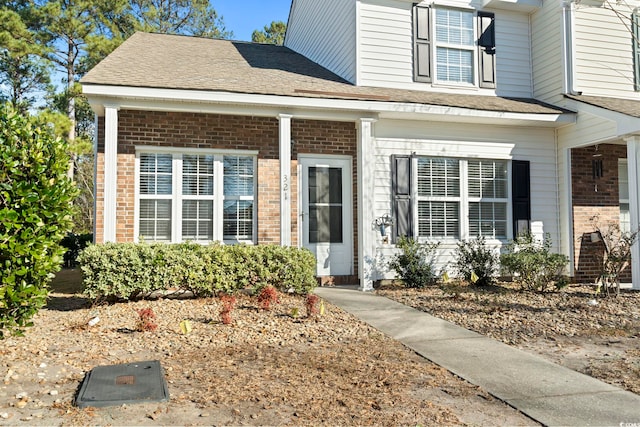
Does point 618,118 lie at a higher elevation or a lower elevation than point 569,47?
lower

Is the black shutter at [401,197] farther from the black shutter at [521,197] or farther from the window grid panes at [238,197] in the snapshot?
the window grid panes at [238,197]

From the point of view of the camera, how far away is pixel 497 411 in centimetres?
322

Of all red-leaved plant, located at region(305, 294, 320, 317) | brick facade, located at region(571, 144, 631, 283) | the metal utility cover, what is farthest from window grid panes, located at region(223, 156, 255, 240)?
brick facade, located at region(571, 144, 631, 283)

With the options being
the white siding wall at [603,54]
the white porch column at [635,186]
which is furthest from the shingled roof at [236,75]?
the white porch column at [635,186]

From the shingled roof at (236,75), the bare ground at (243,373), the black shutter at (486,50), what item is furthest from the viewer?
the black shutter at (486,50)

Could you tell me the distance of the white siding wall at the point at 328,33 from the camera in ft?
32.1

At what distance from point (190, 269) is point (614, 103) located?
Answer: 8881mm

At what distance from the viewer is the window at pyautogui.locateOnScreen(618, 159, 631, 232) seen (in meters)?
10.4

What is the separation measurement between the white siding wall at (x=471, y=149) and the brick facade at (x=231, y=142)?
1.92ft

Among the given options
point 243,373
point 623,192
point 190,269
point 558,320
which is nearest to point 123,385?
point 243,373

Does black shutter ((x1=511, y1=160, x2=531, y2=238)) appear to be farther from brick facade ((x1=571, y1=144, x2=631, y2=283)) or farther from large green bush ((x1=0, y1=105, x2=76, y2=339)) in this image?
large green bush ((x1=0, y1=105, x2=76, y2=339))

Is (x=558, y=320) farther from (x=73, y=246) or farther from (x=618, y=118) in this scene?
(x=73, y=246)

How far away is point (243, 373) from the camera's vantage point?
3.91 metres

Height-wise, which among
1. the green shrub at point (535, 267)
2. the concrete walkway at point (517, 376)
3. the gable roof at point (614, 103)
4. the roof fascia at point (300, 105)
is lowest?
the concrete walkway at point (517, 376)
